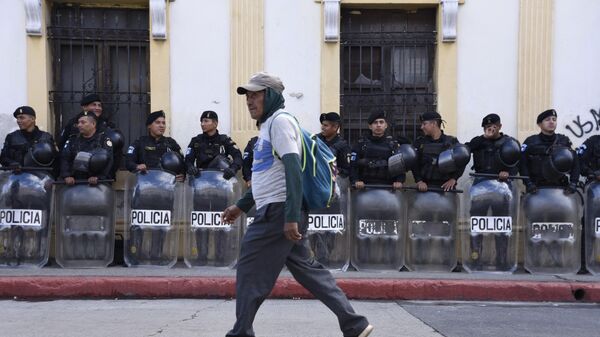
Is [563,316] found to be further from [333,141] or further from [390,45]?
[390,45]

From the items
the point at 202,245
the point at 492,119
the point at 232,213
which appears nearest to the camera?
the point at 232,213

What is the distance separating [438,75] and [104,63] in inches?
170

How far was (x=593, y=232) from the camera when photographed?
996 cm

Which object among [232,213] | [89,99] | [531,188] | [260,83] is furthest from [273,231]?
[89,99]

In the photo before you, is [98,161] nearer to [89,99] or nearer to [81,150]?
[81,150]

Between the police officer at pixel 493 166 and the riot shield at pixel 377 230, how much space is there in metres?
0.88

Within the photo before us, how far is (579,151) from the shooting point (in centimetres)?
1055

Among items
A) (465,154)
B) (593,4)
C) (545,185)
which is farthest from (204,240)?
(593,4)

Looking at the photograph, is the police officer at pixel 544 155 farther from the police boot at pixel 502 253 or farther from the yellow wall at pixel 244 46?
the yellow wall at pixel 244 46

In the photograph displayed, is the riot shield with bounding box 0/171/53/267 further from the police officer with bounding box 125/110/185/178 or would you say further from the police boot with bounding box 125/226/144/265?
the police officer with bounding box 125/110/185/178

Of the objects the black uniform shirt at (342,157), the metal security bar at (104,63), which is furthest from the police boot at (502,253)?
the metal security bar at (104,63)

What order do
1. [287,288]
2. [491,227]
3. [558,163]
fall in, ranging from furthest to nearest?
[491,227] → [558,163] → [287,288]

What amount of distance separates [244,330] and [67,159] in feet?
17.9

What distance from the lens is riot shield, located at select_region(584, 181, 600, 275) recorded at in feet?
32.7
